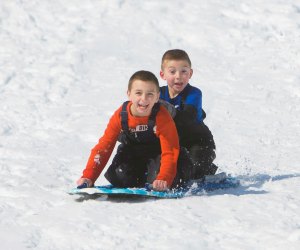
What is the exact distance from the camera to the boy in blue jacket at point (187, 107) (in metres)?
5.86

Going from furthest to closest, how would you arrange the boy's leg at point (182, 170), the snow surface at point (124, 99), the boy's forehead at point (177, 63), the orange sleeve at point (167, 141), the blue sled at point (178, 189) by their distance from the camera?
the boy's forehead at point (177, 63), the boy's leg at point (182, 170), the orange sleeve at point (167, 141), the blue sled at point (178, 189), the snow surface at point (124, 99)

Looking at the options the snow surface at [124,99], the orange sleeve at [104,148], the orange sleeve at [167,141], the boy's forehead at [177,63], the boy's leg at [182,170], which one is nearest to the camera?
the snow surface at [124,99]

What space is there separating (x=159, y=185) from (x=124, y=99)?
462 centimetres

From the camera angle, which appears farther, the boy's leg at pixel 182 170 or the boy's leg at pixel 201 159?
the boy's leg at pixel 201 159

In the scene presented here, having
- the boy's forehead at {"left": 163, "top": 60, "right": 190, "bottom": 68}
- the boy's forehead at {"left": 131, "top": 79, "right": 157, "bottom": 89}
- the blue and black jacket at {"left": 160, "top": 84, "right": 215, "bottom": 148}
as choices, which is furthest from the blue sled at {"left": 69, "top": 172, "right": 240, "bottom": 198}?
the boy's forehead at {"left": 163, "top": 60, "right": 190, "bottom": 68}

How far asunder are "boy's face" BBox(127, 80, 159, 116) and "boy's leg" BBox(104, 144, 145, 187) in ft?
1.68

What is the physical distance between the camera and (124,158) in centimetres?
572

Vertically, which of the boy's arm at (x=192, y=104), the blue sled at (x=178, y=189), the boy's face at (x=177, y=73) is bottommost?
the blue sled at (x=178, y=189)

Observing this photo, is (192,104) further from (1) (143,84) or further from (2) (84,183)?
(2) (84,183)

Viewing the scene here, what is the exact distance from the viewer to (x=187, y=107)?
586 cm

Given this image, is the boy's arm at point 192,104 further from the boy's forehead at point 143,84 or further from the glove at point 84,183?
the glove at point 84,183

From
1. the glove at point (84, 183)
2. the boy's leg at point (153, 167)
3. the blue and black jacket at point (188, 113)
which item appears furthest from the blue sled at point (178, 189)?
the blue and black jacket at point (188, 113)

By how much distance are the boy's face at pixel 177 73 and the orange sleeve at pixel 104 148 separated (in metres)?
0.64

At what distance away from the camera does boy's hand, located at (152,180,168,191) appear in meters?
5.27
